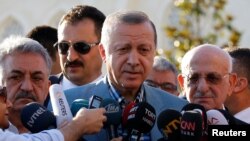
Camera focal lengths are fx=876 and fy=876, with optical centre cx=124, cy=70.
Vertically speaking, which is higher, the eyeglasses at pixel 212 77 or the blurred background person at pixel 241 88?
the eyeglasses at pixel 212 77

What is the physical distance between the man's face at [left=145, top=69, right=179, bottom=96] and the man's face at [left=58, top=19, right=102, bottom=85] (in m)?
0.82

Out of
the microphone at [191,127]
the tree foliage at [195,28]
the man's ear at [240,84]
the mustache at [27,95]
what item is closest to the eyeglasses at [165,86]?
the man's ear at [240,84]

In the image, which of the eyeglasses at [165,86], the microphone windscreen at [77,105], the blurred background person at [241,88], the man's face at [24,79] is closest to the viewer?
the microphone windscreen at [77,105]

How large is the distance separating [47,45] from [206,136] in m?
3.70

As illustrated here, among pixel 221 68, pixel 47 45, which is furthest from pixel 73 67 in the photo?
pixel 221 68

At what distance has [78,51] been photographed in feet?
22.2

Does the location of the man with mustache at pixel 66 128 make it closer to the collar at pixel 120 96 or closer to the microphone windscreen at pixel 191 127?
the microphone windscreen at pixel 191 127

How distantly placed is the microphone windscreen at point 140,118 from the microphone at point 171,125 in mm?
78

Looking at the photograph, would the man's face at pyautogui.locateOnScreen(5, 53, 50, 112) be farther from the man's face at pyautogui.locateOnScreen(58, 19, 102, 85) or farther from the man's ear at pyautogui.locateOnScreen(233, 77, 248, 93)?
the man's ear at pyautogui.locateOnScreen(233, 77, 248, 93)

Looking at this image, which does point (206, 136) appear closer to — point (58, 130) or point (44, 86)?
point (58, 130)

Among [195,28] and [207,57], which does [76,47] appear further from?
[195,28]

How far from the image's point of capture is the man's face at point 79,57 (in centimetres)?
673

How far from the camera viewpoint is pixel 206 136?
14.3 feet

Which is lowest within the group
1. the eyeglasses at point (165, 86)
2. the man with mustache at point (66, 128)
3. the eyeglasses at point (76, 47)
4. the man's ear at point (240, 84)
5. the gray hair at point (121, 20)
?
the eyeglasses at point (165, 86)
